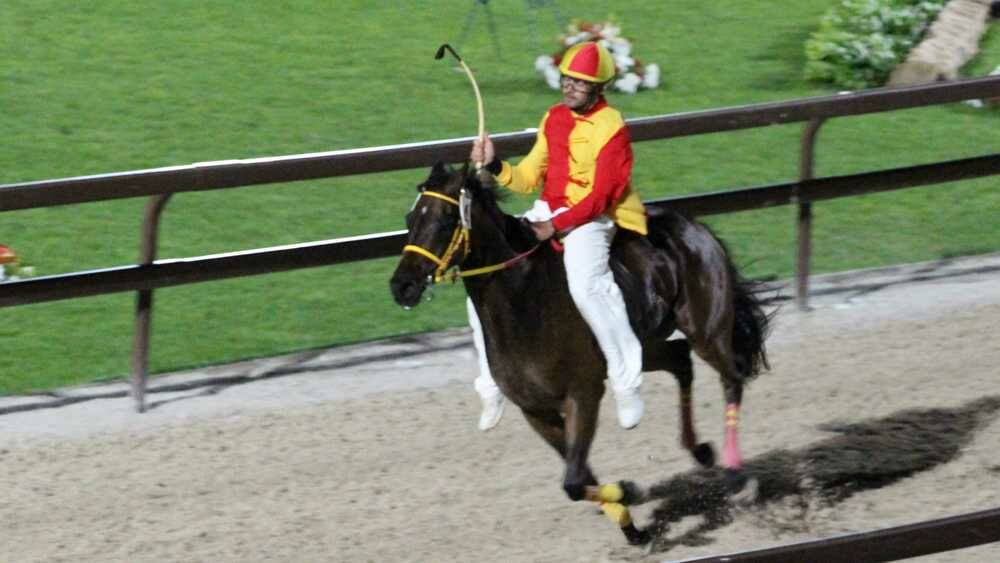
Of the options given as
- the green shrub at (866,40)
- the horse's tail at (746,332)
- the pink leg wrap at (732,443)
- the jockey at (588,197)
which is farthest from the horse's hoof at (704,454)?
the green shrub at (866,40)

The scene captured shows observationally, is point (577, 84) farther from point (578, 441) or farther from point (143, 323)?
point (143, 323)

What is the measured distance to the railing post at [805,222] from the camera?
898 centimetres

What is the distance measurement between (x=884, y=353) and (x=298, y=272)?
323cm

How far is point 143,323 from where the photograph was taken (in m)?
7.97

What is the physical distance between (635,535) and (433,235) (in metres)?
1.47

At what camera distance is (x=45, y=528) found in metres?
6.83

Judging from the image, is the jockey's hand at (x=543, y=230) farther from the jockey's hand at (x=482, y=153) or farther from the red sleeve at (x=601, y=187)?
the jockey's hand at (x=482, y=153)

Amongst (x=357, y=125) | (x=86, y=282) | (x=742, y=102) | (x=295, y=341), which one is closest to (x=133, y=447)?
(x=86, y=282)

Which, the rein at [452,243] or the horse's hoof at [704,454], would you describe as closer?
the rein at [452,243]

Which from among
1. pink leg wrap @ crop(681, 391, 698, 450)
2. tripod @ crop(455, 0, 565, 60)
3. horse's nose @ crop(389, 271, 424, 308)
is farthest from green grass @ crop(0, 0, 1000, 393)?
horse's nose @ crop(389, 271, 424, 308)

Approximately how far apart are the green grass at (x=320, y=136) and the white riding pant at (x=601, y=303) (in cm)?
285

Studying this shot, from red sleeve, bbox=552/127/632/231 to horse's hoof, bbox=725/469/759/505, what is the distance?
1303mm

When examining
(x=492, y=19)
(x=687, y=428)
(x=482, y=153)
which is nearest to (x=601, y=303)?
(x=482, y=153)

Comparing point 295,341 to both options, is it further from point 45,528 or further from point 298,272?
point 45,528
